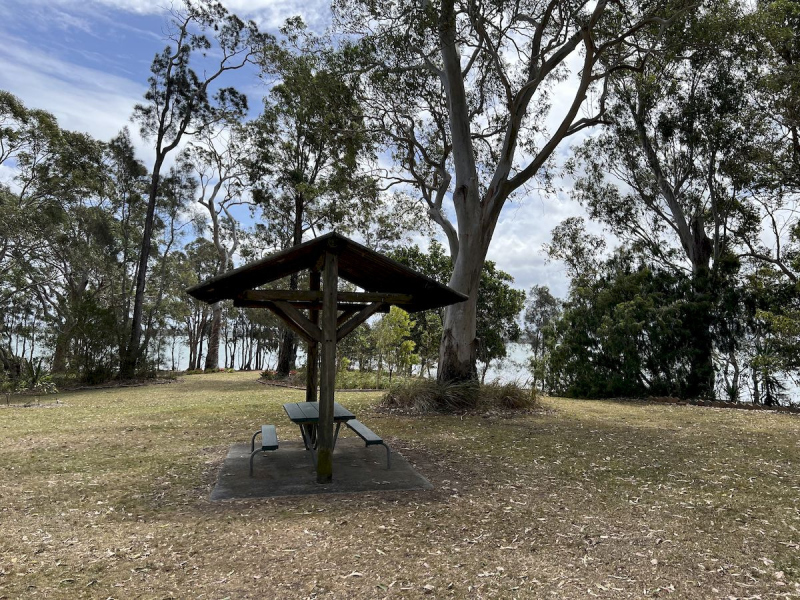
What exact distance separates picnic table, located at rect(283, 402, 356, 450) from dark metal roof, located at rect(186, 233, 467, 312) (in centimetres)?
150

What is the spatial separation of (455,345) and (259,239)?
17206 millimetres

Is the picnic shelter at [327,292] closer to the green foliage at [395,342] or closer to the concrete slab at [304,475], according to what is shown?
the concrete slab at [304,475]

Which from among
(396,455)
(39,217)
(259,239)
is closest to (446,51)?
(396,455)

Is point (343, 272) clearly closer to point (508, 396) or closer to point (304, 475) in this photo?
point (304, 475)

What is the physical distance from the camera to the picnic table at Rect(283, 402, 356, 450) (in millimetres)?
5320

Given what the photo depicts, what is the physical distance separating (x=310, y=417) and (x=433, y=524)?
1.94m

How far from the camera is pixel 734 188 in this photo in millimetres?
14906

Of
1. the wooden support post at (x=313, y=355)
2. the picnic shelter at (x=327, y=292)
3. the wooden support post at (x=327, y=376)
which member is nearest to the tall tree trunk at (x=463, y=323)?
the wooden support post at (x=313, y=355)

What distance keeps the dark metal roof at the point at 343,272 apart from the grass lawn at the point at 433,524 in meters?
1.96

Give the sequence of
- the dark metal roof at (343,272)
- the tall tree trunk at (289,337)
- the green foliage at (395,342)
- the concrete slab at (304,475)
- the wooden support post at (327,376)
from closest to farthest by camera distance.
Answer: the concrete slab at (304,475)
the wooden support post at (327,376)
the dark metal roof at (343,272)
the green foliage at (395,342)
the tall tree trunk at (289,337)

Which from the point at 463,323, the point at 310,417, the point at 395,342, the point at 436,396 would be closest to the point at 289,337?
the point at 395,342

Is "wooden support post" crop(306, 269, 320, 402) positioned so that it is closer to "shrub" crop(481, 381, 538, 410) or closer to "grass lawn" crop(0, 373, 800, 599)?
"grass lawn" crop(0, 373, 800, 599)

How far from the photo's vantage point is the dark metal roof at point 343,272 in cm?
502

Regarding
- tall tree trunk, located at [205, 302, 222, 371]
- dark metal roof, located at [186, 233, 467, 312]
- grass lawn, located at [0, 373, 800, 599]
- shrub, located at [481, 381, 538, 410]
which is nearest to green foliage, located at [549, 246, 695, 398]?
shrub, located at [481, 381, 538, 410]
